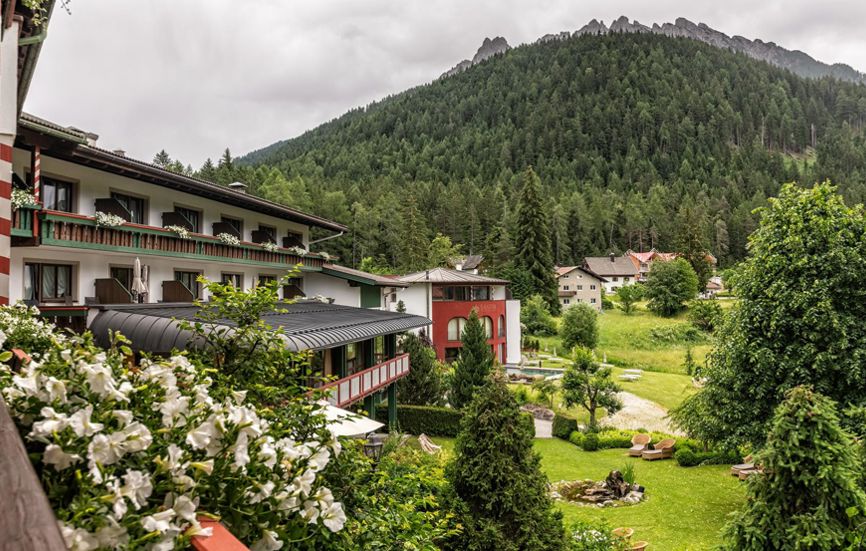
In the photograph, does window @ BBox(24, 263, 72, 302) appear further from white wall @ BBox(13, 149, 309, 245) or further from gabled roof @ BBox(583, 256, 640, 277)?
gabled roof @ BBox(583, 256, 640, 277)

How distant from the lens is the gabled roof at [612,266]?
310ft

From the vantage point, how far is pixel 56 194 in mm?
15562

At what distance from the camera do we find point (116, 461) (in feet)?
6.17

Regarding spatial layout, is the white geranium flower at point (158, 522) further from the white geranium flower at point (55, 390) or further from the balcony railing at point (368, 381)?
the balcony railing at point (368, 381)

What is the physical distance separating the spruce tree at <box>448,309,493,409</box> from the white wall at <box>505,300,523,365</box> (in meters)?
17.0

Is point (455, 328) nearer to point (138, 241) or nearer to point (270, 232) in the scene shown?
point (270, 232)

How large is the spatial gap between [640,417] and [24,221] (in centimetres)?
3179

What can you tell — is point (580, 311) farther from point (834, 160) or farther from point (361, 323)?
point (834, 160)

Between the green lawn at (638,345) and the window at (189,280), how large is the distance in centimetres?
3322

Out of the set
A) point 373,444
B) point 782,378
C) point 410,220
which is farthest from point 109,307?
point 410,220

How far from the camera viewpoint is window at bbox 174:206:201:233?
2064cm

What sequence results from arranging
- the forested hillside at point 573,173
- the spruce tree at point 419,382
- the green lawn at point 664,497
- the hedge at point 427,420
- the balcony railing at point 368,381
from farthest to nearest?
the forested hillside at point 573,173, the spruce tree at point 419,382, the hedge at point 427,420, the balcony railing at point 368,381, the green lawn at point 664,497

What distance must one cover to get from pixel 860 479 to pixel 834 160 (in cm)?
19322

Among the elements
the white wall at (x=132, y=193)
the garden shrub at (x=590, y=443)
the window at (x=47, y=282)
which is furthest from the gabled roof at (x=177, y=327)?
the garden shrub at (x=590, y=443)
